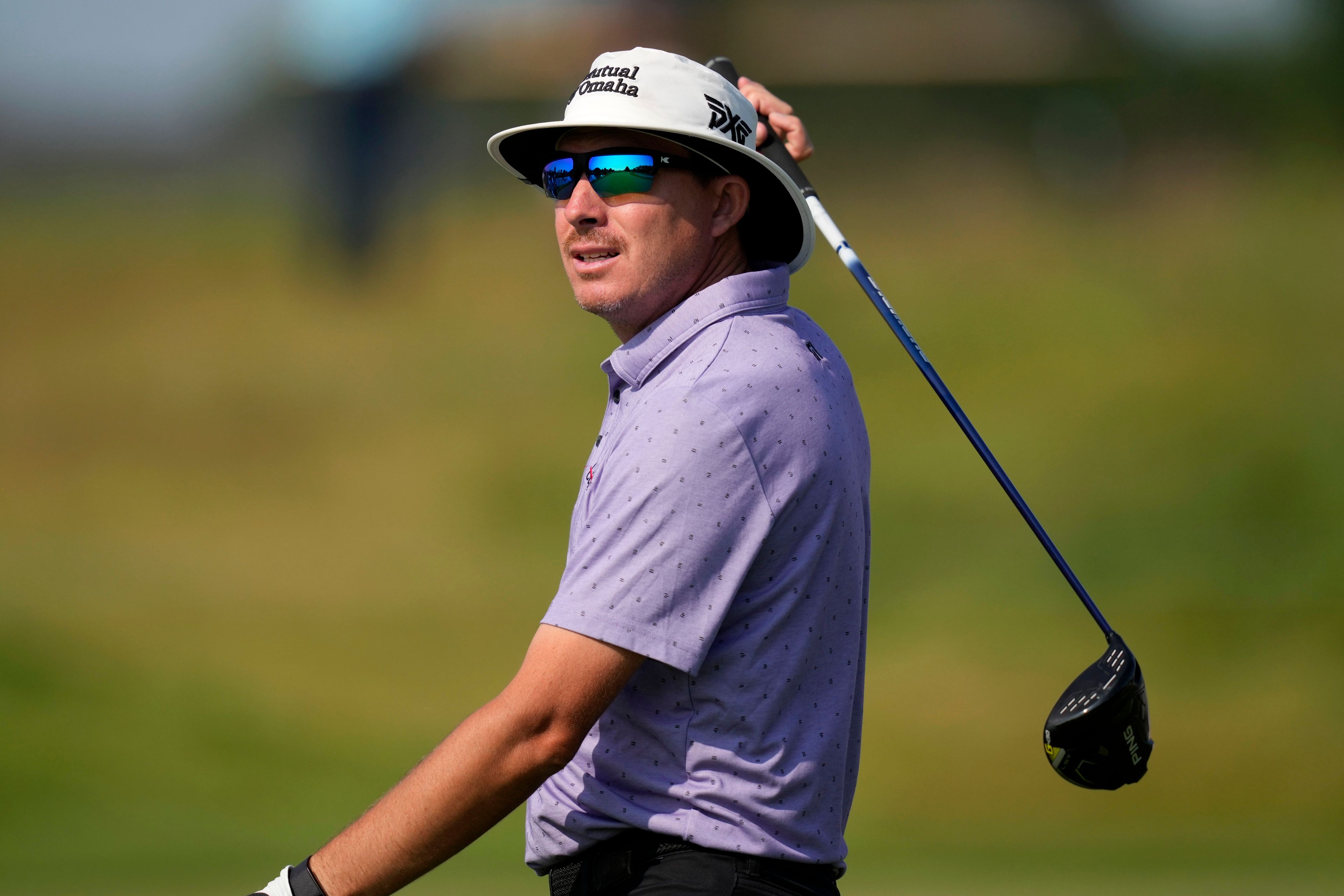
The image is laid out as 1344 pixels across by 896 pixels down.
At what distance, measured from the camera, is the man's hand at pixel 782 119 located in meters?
2.86

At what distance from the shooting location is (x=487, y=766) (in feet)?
5.01

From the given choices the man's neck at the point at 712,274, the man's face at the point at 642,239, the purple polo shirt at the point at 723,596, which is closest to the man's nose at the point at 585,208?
the man's face at the point at 642,239

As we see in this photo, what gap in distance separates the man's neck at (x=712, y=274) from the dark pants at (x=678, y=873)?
71 centimetres

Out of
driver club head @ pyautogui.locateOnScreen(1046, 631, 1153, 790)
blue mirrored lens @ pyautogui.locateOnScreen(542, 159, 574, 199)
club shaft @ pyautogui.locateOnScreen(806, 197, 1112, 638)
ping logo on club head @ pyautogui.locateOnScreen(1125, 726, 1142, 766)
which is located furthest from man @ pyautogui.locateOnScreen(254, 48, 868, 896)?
club shaft @ pyautogui.locateOnScreen(806, 197, 1112, 638)

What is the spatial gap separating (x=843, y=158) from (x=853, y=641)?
8921 millimetres

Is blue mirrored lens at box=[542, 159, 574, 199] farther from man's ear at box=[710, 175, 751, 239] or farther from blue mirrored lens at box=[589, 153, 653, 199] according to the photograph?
man's ear at box=[710, 175, 751, 239]

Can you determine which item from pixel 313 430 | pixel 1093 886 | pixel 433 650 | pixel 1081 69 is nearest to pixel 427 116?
pixel 313 430

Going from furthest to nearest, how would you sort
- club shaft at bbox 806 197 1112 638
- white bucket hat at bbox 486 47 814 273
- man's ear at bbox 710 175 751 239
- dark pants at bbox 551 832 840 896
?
1. club shaft at bbox 806 197 1112 638
2. man's ear at bbox 710 175 751 239
3. white bucket hat at bbox 486 47 814 273
4. dark pants at bbox 551 832 840 896

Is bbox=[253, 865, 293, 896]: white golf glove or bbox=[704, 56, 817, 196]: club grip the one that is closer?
→ bbox=[253, 865, 293, 896]: white golf glove

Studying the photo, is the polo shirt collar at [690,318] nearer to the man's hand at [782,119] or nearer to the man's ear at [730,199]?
the man's ear at [730,199]

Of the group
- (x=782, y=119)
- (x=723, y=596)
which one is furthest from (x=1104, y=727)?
(x=782, y=119)

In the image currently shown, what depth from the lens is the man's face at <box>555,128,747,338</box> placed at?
1959mm

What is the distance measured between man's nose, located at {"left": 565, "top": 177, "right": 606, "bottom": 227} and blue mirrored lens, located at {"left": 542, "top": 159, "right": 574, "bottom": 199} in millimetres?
27

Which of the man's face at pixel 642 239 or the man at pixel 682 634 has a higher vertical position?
the man's face at pixel 642 239
